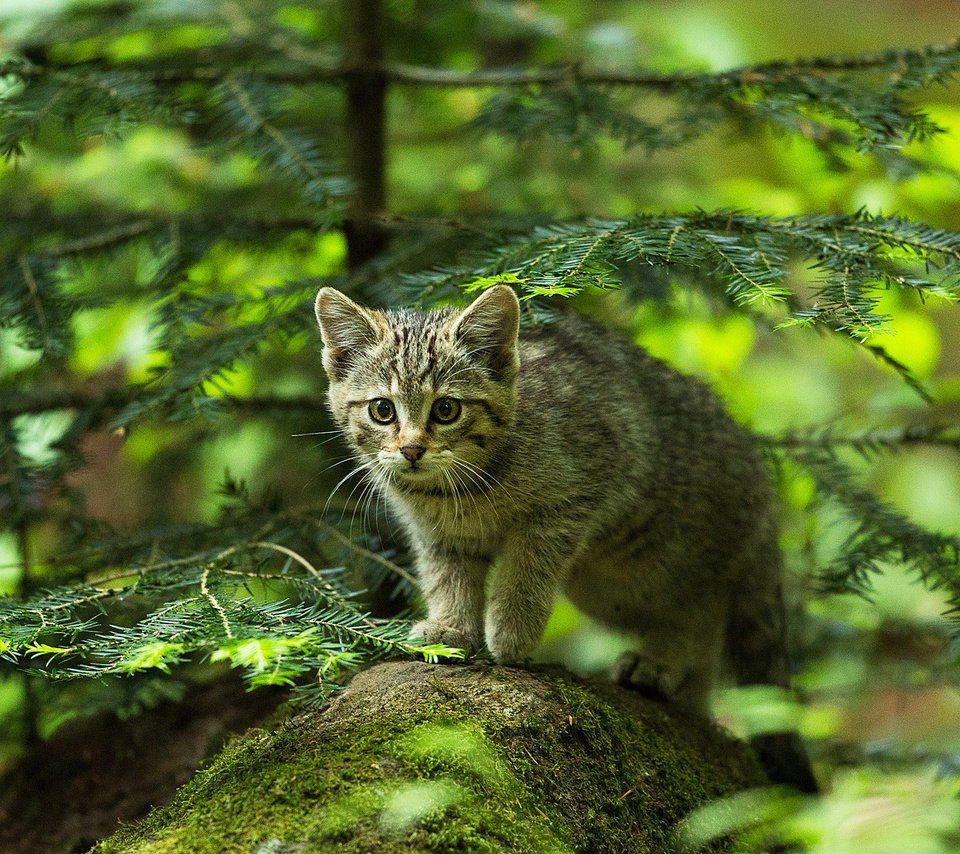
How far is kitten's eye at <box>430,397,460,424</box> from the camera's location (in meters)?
3.69

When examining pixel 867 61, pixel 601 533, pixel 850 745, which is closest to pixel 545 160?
pixel 867 61

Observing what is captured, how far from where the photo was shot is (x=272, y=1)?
5590mm

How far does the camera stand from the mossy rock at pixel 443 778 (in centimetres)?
254

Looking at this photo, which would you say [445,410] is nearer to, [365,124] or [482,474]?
[482,474]

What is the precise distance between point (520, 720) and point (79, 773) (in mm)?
2365

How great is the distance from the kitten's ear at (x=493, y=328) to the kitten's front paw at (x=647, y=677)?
1424 mm

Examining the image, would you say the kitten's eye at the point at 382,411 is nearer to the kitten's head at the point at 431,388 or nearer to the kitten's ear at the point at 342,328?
the kitten's head at the point at 431,388

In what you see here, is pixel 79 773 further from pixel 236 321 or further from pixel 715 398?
pixel 715 398

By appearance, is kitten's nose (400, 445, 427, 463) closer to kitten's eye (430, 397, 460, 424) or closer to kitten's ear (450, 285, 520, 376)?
kitten's eye (430, 397, 460, 424)

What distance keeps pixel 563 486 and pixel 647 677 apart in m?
0.98

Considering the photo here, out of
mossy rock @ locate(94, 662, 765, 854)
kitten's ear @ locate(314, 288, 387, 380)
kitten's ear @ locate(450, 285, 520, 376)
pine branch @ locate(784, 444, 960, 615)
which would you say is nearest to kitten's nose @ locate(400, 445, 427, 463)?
kitten's ear @ locate(450, 285, 520, 376)

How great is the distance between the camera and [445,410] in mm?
3709

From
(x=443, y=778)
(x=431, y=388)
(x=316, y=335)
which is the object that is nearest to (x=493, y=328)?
(x=431, y=388)

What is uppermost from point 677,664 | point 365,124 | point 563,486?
point 365,124
